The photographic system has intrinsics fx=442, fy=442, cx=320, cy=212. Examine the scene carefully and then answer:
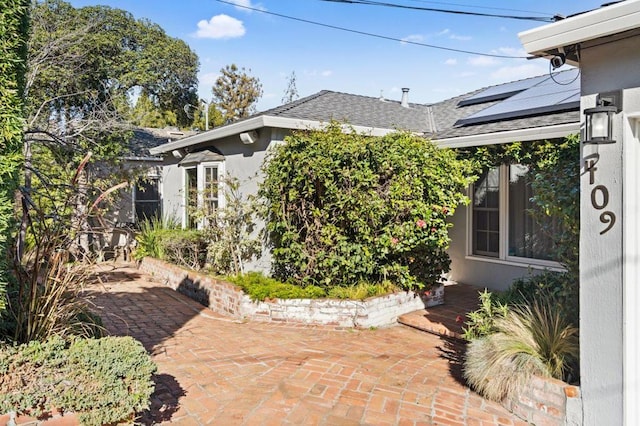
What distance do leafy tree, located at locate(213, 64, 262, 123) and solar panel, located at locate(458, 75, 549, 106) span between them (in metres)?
28.7

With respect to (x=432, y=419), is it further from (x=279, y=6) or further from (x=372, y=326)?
(x=279, y=6)

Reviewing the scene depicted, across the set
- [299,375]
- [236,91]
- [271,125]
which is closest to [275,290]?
[299,375]

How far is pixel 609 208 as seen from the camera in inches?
148

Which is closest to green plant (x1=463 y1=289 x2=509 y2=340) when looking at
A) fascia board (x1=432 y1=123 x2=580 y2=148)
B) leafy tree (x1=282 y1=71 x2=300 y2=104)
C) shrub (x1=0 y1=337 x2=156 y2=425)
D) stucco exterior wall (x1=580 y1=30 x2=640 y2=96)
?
stucco exterior wall (x1=580 y1=30 x2=640 y2=96)

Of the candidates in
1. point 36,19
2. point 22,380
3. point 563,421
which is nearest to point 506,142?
point 563,421

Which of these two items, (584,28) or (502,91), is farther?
(502,91)

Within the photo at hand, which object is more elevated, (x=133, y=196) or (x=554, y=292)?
(x=133, y=196)

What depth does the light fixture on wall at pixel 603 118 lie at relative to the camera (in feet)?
12.0

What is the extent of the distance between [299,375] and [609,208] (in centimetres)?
363

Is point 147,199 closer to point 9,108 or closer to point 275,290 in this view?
point 275,290

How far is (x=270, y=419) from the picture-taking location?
416 centimetres

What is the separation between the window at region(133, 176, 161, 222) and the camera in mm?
15953

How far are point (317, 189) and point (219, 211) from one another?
2748mm

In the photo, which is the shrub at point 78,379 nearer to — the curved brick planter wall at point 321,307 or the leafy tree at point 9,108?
the leafy tree at point 9,108
